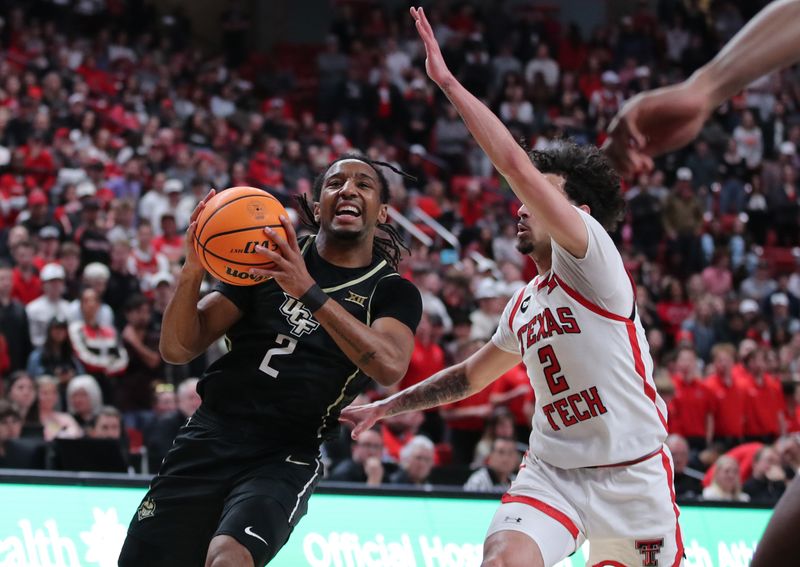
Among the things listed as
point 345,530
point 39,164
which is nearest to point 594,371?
point 345,530

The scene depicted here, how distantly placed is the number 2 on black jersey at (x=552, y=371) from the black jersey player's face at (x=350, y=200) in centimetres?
96

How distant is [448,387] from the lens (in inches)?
214

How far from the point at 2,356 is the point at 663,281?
9466mm

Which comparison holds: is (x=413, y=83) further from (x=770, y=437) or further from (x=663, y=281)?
(x=770, y=437)

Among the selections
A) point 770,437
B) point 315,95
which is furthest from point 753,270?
point 315,95

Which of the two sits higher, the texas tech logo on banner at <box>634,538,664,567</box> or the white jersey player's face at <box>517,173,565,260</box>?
the white jersey player's face at <box>517,173,565,260</box>

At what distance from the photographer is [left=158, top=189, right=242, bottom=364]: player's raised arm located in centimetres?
489

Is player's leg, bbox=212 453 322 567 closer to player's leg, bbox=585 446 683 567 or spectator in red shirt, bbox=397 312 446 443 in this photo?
player's leg, bbox=585 446 683 567

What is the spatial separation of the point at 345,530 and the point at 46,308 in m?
4.60

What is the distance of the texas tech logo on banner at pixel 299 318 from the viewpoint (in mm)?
4988

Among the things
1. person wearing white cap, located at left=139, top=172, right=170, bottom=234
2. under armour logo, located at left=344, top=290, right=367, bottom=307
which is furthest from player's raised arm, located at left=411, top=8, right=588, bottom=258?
person wearing white cap, located at left=139, top=172, right=170, bottom=234

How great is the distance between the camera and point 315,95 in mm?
22188

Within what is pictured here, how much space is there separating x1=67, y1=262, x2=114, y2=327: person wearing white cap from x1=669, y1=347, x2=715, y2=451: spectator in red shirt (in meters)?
5.72

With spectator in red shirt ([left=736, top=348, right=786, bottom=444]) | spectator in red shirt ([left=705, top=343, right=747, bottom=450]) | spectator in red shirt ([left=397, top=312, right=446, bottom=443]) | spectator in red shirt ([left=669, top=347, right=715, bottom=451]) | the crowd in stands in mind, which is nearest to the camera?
the crowd in stands
